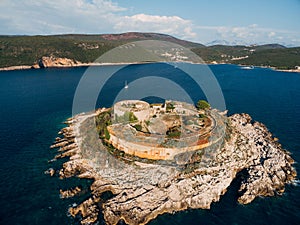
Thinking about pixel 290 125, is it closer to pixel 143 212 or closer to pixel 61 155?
pixel 143 212

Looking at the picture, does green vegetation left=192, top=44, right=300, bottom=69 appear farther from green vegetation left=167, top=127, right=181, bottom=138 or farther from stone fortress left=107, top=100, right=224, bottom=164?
green vegetation left=167, top=127, right=181, bottom=138

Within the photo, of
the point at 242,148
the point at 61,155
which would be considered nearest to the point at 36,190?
the point at 61,155

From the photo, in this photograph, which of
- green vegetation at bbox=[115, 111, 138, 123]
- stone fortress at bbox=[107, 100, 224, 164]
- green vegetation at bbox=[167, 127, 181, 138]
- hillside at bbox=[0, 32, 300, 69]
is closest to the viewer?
stone fortress at bbox=[107, 100, 224, 164]

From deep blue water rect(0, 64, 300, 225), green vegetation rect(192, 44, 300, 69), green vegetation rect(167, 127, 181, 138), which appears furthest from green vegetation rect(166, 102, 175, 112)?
green vegetation rect(192, 44, 300, 69)

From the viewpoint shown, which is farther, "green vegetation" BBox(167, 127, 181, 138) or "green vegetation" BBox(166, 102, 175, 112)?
"green vegetation" BBox(166, 102, 175, 112)

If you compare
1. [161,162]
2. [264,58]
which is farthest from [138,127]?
[264,58]

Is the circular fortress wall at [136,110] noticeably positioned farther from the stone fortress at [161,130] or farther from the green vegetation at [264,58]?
the green vegetation at [264,58]

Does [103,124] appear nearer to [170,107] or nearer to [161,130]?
[161,130]
